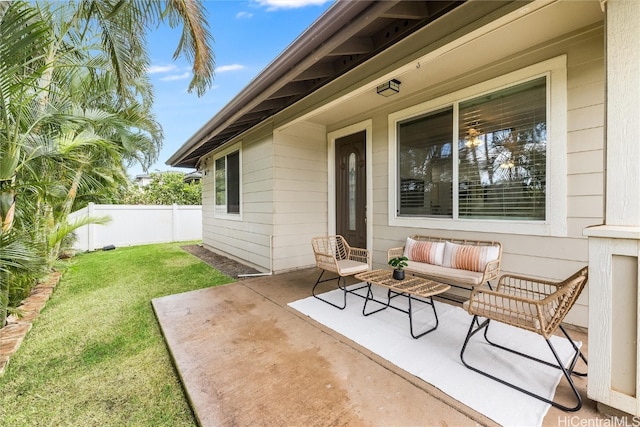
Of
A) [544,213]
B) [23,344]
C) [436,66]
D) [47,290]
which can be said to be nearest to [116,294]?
[47,290]

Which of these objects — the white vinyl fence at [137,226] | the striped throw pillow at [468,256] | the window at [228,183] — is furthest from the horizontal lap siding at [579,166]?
the white vinyl fence at [137,226]

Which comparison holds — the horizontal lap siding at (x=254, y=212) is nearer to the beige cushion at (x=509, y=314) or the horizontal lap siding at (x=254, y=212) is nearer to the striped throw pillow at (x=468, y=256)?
the striped throw pillow at (x=468, y=256)

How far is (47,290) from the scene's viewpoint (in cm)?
408

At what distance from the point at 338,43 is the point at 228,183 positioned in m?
5.04

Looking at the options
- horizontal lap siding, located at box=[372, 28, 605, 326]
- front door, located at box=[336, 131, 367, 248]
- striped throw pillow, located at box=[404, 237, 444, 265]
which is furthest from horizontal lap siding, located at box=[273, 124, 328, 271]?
horizontal lap siding, located at box=[372, 28, 605, 326]

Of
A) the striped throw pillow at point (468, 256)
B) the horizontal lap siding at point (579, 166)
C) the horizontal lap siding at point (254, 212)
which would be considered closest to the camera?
the horizontal lap siding at point (579, 166)

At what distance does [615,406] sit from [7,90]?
4.65 m

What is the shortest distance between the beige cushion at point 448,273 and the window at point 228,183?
422 cm

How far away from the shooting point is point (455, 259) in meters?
3.24

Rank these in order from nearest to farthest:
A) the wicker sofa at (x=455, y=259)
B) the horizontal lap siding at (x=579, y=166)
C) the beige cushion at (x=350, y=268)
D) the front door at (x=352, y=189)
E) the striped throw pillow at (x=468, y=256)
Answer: the horizontal lap siding at (x=579, y=166), the wicker sofa at (x=455, y=259), the striped throw pillow at (x=468, y=256), the beige cushion at (x=350, y=268), the front door at (x=352, y=189)

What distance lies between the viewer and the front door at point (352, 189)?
4.77m

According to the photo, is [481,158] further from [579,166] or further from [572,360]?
[572,360]

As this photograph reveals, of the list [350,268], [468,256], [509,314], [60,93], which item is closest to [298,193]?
[350,268]

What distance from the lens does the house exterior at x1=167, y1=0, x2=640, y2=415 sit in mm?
1561
